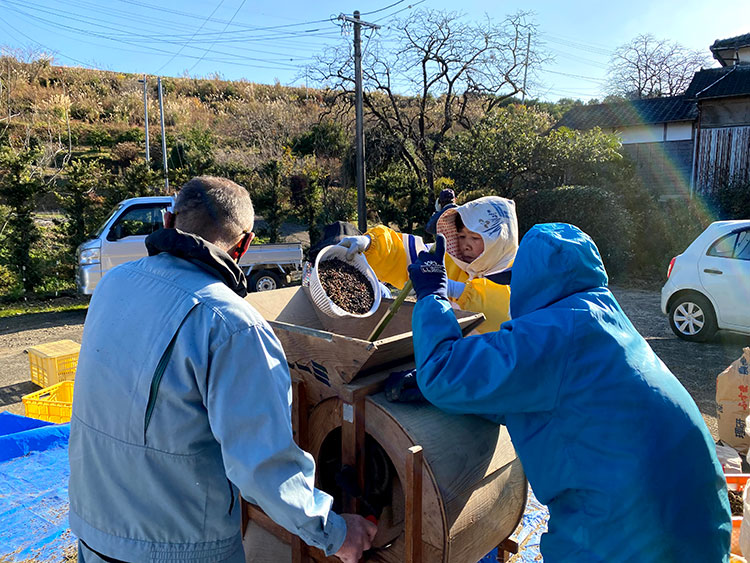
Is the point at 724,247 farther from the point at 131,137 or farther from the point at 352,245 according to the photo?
the point at 131,137

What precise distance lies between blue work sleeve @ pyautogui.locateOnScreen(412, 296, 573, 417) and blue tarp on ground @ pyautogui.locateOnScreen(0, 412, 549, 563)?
1318mm

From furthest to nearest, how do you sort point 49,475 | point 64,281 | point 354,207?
1. point 354,207
2. point 64,281
3. point 49,475

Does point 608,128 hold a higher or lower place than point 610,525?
higher

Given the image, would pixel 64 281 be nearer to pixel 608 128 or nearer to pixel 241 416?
pixel 241 416

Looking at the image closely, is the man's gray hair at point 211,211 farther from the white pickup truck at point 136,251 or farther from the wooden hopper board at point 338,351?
the white pickup truck at point 136,251

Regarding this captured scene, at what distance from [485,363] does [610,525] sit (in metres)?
0.53

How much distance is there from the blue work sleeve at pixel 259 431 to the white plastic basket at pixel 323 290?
37.7 inches

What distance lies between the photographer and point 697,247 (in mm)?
7223

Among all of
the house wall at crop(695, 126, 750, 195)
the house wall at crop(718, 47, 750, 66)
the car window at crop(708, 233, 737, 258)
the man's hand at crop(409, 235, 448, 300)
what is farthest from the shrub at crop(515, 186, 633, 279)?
the man's hand at crop(409, 235, 448, 300)

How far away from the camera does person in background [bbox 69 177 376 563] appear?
Result: 1.43 meters

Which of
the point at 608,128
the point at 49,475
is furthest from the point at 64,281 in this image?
the point at 608,128

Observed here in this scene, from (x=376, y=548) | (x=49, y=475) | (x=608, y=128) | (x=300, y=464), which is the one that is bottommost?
(x=49, y=475)

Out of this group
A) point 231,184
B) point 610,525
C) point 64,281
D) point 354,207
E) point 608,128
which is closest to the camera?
point 610,525

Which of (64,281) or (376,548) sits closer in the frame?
(376,548)
